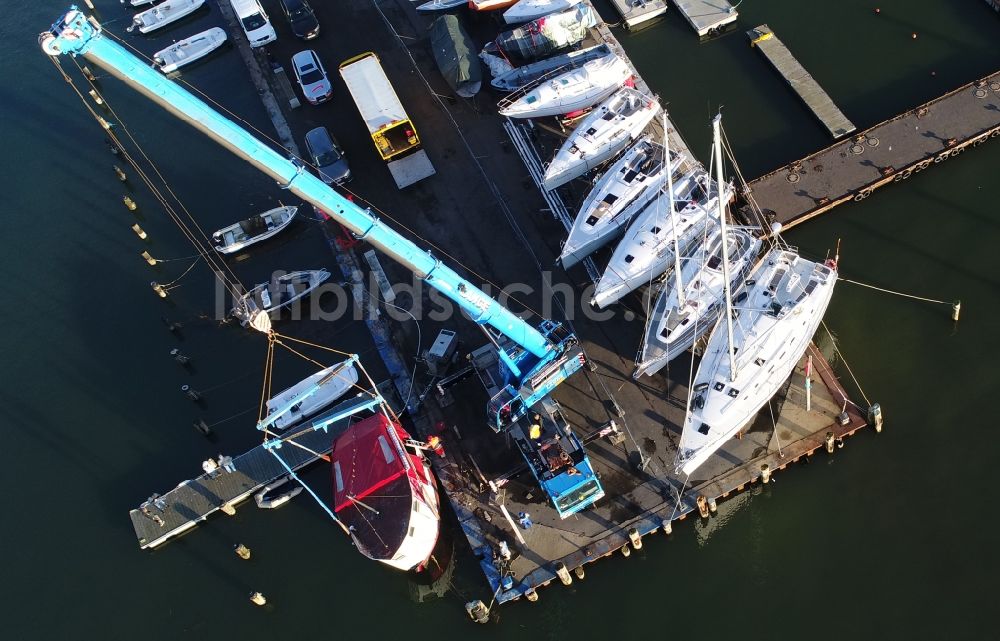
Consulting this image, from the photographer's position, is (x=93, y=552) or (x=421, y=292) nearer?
(x=93, y=552)

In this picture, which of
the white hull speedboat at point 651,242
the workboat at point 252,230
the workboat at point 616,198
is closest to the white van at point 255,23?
Answer: the workboat at point 252,230

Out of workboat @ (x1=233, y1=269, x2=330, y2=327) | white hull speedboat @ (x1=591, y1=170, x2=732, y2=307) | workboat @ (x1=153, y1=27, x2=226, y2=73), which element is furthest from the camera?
workboat @ (x1=153, y1=27, x2=226, y2=73)

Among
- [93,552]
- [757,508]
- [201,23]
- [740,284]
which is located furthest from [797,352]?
[201,23]

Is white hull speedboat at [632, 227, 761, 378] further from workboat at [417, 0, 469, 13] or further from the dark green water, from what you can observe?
workboat at [417, 0, 469, 13]

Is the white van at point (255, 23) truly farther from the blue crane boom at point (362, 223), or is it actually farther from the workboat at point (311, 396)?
the workboat at point (311, 396)

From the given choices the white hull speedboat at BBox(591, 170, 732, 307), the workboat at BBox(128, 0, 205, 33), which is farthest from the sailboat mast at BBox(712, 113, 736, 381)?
the workboat at BBox(128, 0, 205, 33)

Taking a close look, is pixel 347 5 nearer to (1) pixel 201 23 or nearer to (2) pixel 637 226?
(1) pixel 201 23
